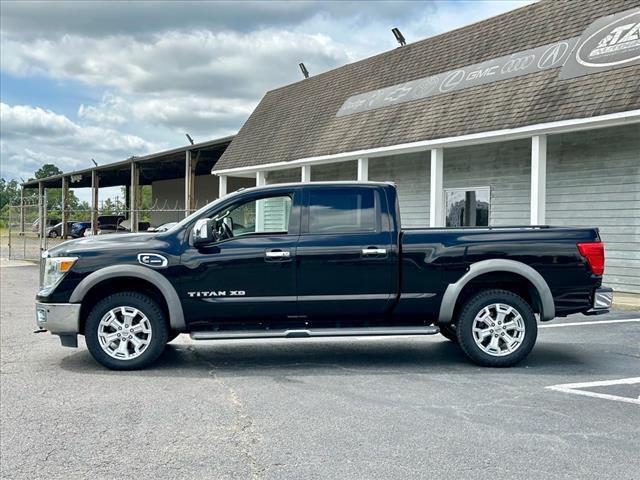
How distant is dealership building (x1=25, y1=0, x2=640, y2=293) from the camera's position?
489 inches

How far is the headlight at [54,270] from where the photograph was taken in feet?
22.3

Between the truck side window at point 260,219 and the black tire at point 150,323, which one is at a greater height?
the truck side window at point 260,219

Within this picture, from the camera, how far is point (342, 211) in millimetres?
7141

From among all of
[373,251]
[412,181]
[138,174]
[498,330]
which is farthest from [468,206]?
[138,174]

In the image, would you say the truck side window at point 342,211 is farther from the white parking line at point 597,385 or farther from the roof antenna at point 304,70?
the roof antenna at point 304,70

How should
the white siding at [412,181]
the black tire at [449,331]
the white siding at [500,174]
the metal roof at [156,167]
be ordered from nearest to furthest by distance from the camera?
1. the black tire at [449,331]
2. the white siding at [500,174]
3. the white siding at [412,181]
4. the metal roof at [156,167]

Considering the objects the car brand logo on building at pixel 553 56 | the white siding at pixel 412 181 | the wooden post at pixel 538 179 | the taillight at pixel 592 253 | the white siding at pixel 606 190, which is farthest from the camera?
the white siding at pixel 412 181

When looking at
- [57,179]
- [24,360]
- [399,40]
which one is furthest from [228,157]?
[57,179]

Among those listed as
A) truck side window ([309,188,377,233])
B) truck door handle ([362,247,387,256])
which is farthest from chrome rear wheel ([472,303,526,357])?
truck side window ([309,188,377,233])

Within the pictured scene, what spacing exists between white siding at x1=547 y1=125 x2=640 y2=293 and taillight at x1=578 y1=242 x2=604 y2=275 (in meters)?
6.47

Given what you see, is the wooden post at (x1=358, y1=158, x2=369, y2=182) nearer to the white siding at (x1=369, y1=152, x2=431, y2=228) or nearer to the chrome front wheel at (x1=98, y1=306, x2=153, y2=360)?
the white siding at (x1=369, y1=152, x2=431, y2=228)

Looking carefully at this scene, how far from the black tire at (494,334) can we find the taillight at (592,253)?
802 mm

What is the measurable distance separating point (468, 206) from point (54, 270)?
38.8 feet

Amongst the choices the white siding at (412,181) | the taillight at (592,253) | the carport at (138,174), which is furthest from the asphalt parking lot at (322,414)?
the carport at (138,174)
